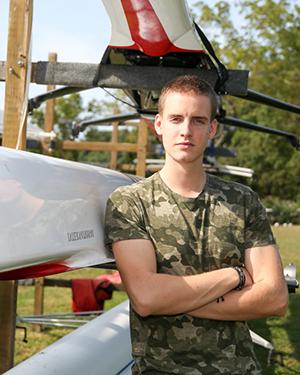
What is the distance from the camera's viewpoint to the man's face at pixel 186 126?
2.22 m

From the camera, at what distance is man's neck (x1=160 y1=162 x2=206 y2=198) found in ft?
7.33

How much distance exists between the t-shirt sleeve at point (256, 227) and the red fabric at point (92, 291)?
3.89 m

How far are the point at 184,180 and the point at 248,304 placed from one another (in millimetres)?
472

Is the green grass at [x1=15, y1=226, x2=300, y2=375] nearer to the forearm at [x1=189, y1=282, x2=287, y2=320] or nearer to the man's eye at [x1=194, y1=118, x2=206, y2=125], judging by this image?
the forearm at [x1=189, y1=282, x2=287, y2=320]

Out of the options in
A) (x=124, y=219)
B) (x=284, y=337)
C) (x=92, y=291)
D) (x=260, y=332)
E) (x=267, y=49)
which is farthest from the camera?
(x=267, y=49)

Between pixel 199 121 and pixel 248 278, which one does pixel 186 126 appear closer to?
pixel 199 121

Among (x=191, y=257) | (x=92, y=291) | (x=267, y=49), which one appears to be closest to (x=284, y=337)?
(x=92, y=291)

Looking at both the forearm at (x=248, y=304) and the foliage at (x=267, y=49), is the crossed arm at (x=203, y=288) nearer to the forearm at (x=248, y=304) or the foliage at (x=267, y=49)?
the forearm at (x=248, y=304)

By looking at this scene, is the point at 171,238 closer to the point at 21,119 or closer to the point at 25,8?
the point at 21,119

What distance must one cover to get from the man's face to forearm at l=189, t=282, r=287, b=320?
0.48 m

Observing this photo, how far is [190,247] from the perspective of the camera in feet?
7.16

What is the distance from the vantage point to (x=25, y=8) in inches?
121

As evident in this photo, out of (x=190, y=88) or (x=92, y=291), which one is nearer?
(x=190, y=88)

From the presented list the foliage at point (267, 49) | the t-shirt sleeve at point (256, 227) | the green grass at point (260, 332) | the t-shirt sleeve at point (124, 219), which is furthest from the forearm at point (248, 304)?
the foliage at point (267, 49)
